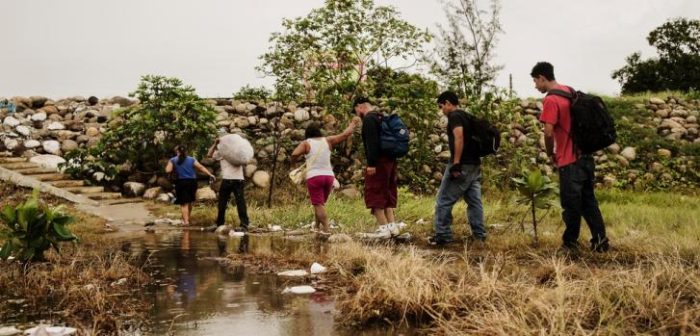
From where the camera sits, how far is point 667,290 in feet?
13.6

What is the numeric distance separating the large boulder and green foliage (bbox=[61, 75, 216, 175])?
19.2 inches

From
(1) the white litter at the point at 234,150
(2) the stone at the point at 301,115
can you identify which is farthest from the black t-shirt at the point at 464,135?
(2) the stone at the point at 301,115

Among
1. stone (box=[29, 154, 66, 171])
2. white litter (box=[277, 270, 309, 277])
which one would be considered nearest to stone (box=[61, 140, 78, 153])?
stone (box=[29, 154, 66, 171])

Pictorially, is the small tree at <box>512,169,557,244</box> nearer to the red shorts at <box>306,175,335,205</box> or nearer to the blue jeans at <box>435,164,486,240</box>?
the blue jeans at <box>435,164,486,240</box>

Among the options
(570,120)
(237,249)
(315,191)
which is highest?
(570,120)

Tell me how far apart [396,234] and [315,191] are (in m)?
1.29

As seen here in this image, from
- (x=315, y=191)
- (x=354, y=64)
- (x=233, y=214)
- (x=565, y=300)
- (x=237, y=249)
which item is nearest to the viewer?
(x=565, y=300)

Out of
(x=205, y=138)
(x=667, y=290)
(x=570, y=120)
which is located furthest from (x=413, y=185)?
(x=667, y=290)

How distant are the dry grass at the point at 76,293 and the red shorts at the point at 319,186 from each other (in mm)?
2730

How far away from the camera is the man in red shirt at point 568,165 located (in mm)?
6297

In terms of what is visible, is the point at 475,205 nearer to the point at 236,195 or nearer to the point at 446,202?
the point at 446,202

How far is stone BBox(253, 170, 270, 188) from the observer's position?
47.3 ft

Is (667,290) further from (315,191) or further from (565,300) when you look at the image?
(315,191)

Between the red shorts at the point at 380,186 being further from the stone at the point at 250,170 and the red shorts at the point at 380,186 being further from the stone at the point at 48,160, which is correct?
the stone at the point at 48,160
